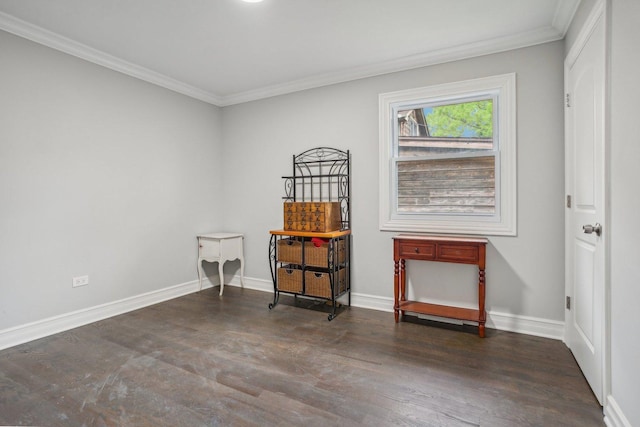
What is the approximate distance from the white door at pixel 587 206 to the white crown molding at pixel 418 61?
40 cm

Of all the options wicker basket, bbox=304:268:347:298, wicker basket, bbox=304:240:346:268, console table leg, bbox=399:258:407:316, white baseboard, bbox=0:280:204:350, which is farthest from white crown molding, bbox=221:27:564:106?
white baseboard, bbox=0:280:204:350

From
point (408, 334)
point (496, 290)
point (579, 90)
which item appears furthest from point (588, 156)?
point (408, 334)

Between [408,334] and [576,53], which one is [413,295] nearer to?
[408,334]

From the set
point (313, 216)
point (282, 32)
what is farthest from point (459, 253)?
point (282, 32)

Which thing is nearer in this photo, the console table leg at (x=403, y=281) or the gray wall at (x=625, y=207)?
the gray wall at (x=625, y=207)

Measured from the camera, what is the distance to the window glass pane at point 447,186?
3.10 m

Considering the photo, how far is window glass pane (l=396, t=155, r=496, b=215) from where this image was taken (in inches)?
122

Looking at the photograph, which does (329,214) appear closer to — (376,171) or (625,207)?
(376,171)

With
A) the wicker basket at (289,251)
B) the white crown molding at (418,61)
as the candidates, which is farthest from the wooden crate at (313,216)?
the white crown molding at (418,61)

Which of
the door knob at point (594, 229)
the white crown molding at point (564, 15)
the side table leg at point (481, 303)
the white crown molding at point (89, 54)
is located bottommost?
the side table leg at point (481, 303)

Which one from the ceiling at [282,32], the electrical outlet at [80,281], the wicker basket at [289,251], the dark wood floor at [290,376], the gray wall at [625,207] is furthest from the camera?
the wicker basket at [289,251]

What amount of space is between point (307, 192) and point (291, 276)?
1.00 m

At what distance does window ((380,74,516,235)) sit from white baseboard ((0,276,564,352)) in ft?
2.48

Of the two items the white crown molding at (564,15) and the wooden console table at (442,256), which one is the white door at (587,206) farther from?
the wooden console table at (442,256)
